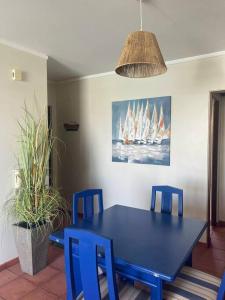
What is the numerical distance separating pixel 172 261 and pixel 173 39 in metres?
2.15

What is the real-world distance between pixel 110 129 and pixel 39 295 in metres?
2.41

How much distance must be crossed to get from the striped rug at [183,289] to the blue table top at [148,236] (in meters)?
0.23

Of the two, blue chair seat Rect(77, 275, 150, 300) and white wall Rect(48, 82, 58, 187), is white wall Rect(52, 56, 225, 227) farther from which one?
blue chair seat Rect(77, 275, 150, 300)

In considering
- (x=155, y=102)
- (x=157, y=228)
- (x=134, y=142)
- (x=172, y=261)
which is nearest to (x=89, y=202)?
(x=157, y=228)

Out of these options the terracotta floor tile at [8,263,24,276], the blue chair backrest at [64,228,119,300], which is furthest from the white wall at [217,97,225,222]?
the blue chair backrest at [64,228,119,300]

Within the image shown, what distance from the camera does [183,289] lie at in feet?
5.13

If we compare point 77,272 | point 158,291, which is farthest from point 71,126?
point 158,291

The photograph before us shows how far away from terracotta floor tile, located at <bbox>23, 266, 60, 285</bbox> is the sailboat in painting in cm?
195

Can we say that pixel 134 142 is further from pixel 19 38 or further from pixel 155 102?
pixel 19 38

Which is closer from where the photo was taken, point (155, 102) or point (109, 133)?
point (155, 102)

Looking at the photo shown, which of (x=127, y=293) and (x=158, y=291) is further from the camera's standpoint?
(x=127, y=293)

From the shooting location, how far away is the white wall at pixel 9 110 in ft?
8.61

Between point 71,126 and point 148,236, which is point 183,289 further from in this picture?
point 71,126

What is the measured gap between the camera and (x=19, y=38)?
2549 mm
